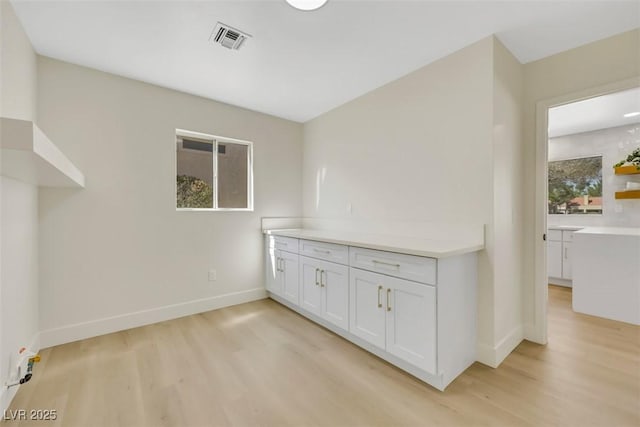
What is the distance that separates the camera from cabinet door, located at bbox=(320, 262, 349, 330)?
2.43m

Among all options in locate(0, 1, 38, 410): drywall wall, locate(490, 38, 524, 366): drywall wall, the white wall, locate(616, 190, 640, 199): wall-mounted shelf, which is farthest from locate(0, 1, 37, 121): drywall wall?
the white wall

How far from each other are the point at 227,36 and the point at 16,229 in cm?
203

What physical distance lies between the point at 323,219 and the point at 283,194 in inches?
27.6

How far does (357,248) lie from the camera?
232 cm

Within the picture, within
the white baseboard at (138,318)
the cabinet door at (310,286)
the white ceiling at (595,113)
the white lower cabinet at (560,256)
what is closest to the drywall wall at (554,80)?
the white ceiling at (595,113)

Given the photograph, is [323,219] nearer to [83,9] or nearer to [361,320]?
[361,320]

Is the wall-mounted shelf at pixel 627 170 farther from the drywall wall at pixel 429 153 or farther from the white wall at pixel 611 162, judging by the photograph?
the drywall wall at pixel 429 153

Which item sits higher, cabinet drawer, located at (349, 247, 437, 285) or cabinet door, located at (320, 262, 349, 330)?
cabinet drawer, located at (349, 247, 437, 285)

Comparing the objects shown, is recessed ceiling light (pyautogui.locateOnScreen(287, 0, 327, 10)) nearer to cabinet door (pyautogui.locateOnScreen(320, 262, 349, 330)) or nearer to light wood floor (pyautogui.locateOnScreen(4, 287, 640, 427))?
cabinet door (pyautogui.locateOnScreen(320, 262, 349, 330))

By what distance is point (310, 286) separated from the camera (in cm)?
285

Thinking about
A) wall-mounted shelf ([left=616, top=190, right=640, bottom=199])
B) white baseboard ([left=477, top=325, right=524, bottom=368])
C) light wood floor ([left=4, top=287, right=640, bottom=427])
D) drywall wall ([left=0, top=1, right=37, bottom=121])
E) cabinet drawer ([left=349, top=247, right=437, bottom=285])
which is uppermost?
drywall wall ([left=0, top=1, right=37, bottom=121])

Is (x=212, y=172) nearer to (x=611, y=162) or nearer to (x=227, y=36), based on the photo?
(x=227, y=36)

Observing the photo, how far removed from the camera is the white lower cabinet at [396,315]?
5.93ft

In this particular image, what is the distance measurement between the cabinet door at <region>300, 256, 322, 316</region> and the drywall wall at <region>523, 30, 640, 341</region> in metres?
1.90
